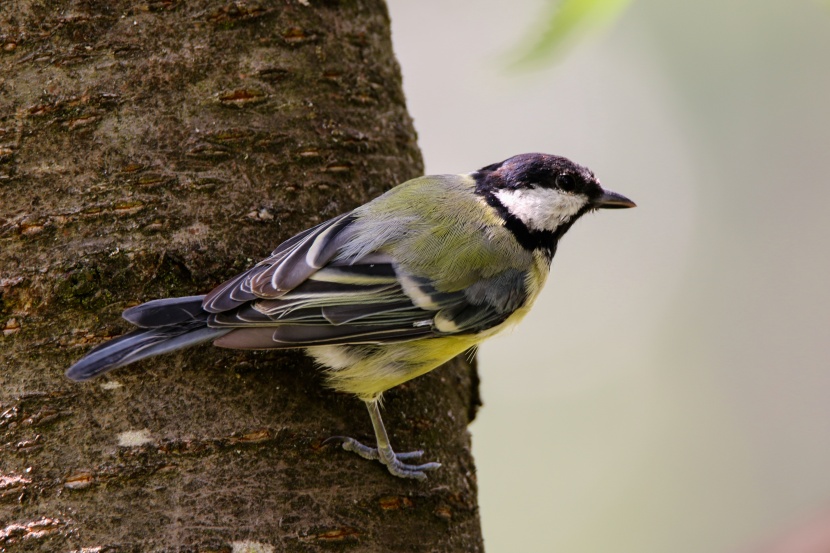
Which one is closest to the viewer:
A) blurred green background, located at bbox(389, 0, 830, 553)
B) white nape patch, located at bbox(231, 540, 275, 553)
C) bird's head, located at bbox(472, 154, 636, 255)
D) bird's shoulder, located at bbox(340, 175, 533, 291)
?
white nape patch, located at bbox(231, 540, 275, 553)

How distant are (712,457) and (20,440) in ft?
18.9

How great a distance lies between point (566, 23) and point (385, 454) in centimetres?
113

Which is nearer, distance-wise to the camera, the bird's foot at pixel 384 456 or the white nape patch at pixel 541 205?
the bird's foot at pixel 384 456

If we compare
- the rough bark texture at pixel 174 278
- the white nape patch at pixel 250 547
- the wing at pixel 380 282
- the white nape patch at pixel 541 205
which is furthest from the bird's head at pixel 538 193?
the white nape patch at pixel 250 547

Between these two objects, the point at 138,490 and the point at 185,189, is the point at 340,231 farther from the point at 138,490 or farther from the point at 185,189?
the point at 138,490

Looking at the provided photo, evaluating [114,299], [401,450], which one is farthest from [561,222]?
[114,299]

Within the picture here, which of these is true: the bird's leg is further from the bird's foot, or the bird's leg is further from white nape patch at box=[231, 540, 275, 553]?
white nape patch at box=[231, 540, 275, 553]

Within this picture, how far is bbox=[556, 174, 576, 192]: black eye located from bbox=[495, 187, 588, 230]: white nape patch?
0.05 feet

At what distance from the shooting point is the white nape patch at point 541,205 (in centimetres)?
288

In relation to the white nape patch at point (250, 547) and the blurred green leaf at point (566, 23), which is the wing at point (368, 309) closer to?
the white nape patch at point (250, 547)

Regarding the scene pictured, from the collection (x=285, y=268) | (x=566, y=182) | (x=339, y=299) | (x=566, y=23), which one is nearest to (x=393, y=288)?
(x=339, y=299)

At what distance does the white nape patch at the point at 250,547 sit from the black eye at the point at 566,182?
1738 millimetres

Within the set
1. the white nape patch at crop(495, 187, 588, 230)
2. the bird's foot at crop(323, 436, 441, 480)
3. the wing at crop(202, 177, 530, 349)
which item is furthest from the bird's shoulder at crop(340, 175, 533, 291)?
the bird's foot at crop(323, 436, 441, 480)

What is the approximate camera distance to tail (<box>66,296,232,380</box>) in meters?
1.82
